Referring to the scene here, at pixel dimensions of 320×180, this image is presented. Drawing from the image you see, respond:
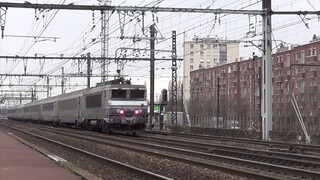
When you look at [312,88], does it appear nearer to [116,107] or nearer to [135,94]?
[135,94]

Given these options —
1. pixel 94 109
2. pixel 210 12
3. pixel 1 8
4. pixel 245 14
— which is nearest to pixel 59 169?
pixel 1 8

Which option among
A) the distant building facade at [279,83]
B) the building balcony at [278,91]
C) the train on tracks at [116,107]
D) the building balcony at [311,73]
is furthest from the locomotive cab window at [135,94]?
the building balcony at [278,91]

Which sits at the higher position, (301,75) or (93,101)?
(301,75)

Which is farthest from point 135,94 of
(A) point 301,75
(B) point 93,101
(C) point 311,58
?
(A) point 301,75

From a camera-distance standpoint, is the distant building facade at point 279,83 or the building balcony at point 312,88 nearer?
the distant building facade at point 279,83

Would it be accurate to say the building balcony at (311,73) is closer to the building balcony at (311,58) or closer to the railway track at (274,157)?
the building balcony at (311,58)

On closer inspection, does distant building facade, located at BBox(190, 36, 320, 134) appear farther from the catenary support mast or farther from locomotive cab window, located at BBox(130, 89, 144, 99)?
the catenary support mast

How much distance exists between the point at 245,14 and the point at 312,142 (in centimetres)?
844

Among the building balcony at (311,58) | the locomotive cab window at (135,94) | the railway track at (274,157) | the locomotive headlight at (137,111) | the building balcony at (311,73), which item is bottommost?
the railway track at (274,157)

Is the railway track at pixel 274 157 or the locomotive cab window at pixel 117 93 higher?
the locomotive cab window at pixel 117 93

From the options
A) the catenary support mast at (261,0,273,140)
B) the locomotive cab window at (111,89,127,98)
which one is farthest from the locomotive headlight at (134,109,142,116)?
the catenary support mast at (261,0,273,140)

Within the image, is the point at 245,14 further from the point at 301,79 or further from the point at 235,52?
the point at 235,52

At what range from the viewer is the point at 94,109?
120 feet

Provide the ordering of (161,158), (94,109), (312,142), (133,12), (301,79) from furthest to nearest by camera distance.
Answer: (301,79), (94,109), (312,142), (133,12), (161,158)
